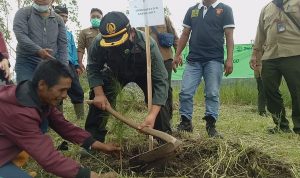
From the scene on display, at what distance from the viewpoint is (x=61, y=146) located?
151 inches

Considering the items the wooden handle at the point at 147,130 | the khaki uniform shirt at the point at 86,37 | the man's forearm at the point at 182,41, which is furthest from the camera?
the khaki uniform shirt at the point at 86,37

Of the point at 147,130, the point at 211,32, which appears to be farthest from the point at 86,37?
the point at 147,130

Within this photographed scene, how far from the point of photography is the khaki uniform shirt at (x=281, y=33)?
15.7ft

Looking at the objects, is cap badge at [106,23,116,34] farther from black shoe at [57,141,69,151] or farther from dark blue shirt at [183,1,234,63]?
dark blue shirt at [183,1,234,63]

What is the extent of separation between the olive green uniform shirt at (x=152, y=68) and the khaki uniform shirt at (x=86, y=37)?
286 centimetres

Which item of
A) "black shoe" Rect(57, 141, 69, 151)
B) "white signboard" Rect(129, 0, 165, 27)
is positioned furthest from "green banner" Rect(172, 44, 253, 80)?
"black shoe" Rect(57, 141, 69, 151)

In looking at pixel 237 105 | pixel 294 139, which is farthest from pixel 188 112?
pixel 237 105

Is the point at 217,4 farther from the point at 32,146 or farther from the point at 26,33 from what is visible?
the point at 32,146

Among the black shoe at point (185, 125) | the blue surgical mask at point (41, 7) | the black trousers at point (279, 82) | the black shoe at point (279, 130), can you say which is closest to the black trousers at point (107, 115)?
the black shoe at point (185, 125)

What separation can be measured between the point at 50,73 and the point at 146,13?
130cm

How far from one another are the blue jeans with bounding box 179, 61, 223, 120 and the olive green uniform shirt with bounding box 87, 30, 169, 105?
105cm

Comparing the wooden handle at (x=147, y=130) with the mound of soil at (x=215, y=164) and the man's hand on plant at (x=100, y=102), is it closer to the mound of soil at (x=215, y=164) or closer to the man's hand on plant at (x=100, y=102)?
the man's hand on plant at (x=100, y=102)

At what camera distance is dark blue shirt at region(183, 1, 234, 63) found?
185 inches

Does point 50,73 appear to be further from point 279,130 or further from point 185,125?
point 279,130
